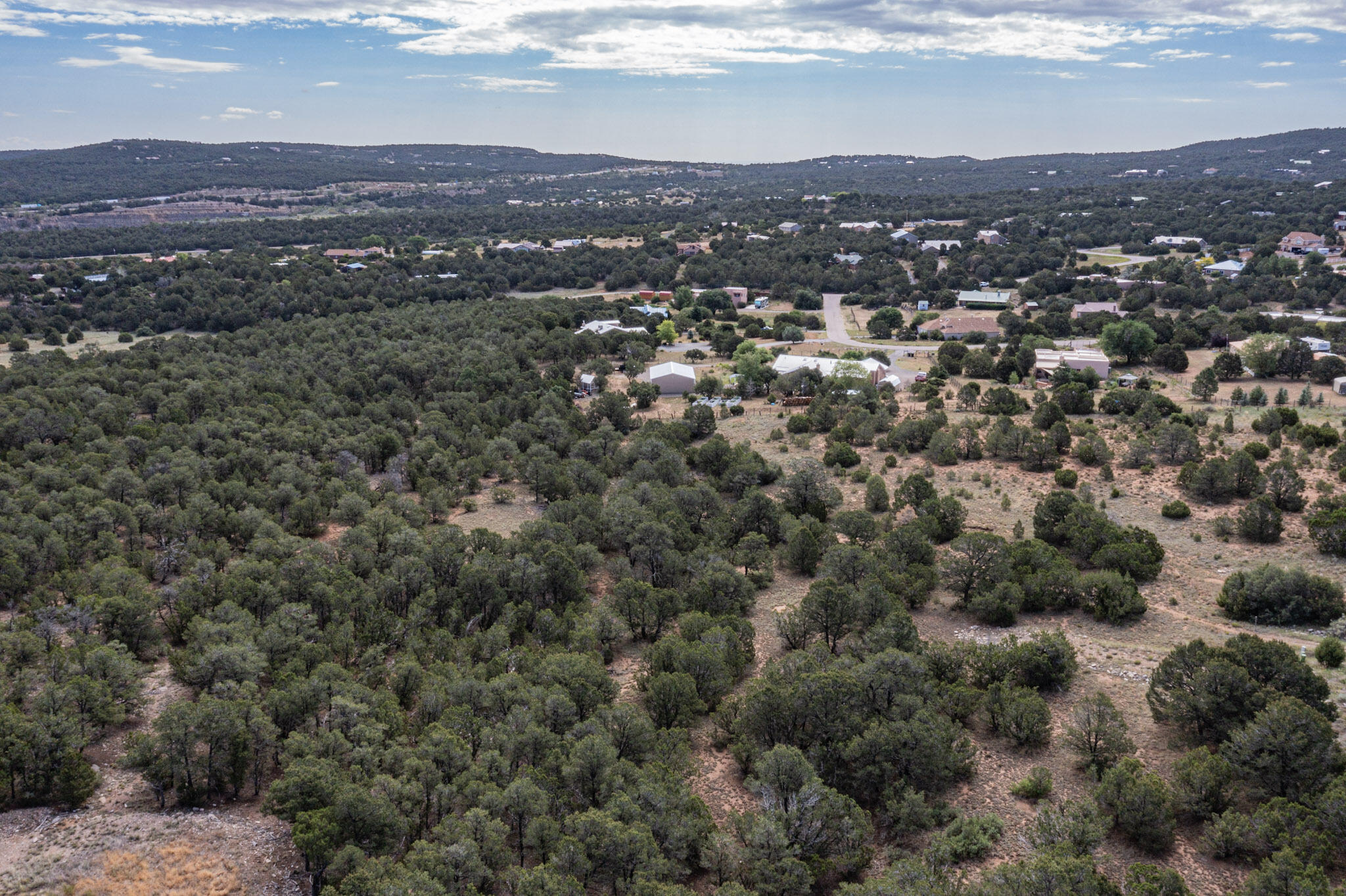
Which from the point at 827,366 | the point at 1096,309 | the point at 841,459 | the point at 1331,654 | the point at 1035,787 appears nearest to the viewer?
the point at 1035,787

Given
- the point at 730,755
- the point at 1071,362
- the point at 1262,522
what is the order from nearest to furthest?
the point at 730,755 → the point at 1262,522 → the point at 1071,362

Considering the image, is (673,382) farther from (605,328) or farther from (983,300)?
(983,300)

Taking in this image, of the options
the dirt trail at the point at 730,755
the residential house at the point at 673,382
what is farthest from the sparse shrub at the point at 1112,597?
the residential house at the point at 673,382

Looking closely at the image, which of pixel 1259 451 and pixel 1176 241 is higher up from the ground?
pixel 1176 241

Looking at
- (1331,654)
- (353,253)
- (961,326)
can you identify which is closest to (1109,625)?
(1331,654)

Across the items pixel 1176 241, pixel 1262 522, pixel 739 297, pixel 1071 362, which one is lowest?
pixel 1262 522

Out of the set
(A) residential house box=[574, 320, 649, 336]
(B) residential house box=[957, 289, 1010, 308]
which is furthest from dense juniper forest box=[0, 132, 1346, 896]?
(B) residential house box=[957, 289, 1010, 308]

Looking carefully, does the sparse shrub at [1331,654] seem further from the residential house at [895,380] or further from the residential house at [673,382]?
the residential house at [673,382]

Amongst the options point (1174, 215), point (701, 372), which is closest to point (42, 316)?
point (701, 372)
